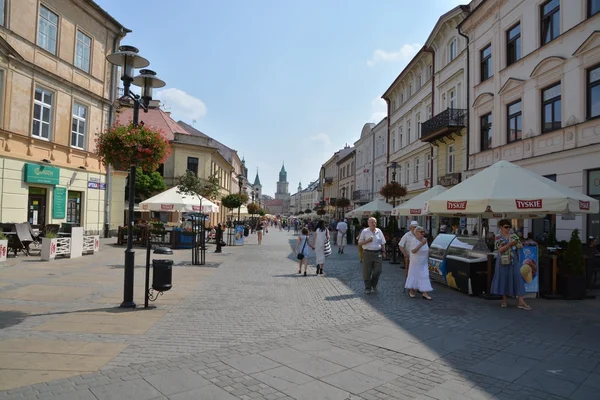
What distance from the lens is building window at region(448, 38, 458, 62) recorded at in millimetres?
22766

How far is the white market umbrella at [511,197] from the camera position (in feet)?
27.4

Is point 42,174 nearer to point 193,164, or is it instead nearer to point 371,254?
point 371,254

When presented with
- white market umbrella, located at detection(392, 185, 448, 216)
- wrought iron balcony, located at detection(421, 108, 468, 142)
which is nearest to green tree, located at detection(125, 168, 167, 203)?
wrought iron balcony, located at detection(421, 108, 468, 142)

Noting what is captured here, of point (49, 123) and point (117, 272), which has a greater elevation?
point (49, 123)

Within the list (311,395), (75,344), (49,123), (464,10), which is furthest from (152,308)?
(464,10)

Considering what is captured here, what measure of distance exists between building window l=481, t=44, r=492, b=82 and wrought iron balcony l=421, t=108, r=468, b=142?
2079 millimetres

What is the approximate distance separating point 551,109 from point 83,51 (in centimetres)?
2122

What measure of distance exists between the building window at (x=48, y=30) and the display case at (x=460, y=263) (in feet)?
59.0

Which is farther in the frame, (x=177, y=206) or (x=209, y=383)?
(x=177, y=206)

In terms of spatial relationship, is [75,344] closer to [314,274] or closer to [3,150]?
[314,274]

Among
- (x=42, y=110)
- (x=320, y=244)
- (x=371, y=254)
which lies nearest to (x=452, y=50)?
(x=320, y=244)

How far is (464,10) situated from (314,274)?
695 inches

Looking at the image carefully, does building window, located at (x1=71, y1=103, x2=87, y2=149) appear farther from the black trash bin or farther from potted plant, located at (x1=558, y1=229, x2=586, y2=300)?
potted plant, located at (x1=558, y1=229, x2=586, y2=300)

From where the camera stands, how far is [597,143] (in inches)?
478
